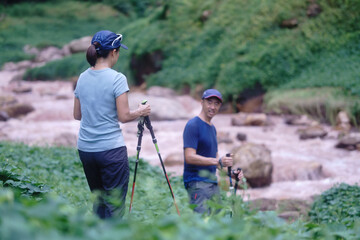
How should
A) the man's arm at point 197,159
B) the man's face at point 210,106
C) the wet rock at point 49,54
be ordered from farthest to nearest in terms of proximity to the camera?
the wet rock at point 49,54
the man's face at point 210,106
the man's arm at point 197,159

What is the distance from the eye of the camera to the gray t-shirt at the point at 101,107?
147 inches

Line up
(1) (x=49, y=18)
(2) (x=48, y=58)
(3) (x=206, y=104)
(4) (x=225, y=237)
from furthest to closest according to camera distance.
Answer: (1) (x=49, y=18), (2) (x=48, y=58), (3) (x=206, y=104), (4) (x=225, y=237)

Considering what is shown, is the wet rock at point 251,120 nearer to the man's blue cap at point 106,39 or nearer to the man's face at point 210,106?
the man's face at point 210,106

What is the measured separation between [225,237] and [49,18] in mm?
47655

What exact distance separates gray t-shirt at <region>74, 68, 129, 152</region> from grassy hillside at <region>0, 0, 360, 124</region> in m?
11.7

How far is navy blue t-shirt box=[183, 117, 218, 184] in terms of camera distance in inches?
171

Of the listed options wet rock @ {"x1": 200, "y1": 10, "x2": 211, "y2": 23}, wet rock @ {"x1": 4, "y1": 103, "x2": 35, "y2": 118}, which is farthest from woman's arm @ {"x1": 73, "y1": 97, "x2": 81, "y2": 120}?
wet rock @ {"x1": 200, "y1": 10, "x2": 211, "y2": 23}

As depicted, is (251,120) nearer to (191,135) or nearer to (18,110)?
(18,110)

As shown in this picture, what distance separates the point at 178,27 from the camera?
25.5 meters

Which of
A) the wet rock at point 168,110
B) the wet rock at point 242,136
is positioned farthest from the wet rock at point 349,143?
the wet rock at point 168,110

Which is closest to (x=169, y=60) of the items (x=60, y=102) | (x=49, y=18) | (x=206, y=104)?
(x=60, y=102)

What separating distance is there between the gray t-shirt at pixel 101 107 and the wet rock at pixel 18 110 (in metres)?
15.9

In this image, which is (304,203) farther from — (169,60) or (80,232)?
(169,60)

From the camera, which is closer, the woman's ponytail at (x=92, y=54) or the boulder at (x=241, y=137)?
the woman's ponytail at (x=92, y=54)
